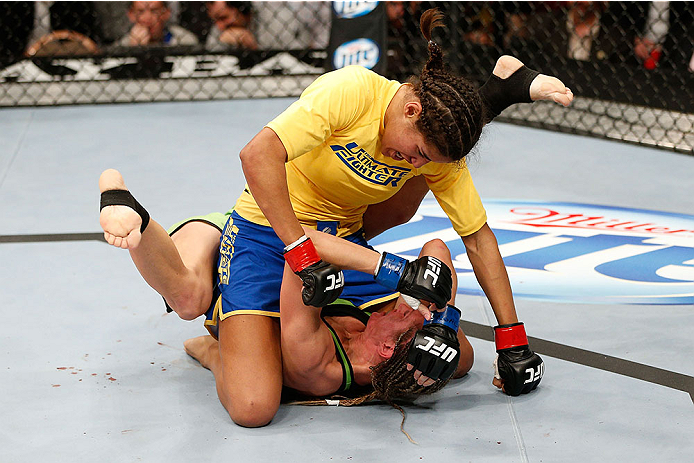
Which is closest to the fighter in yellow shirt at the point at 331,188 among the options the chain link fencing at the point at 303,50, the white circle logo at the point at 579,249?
the white circle logo at the point at 579,249

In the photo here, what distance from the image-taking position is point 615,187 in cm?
337

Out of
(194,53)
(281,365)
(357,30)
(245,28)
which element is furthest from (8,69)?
(281,365)

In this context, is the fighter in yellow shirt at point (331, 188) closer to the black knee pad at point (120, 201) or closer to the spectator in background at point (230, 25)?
the black knee pad at point (120, 201)

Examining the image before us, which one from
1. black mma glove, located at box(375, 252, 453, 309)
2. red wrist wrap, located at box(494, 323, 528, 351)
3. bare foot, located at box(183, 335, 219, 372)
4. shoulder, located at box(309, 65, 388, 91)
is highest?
shoulder, located at box(309, 65, 388, 91)

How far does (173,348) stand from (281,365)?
375mm

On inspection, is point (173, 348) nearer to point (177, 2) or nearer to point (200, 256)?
point (200, 256)

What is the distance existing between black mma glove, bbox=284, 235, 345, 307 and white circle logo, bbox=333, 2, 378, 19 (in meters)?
2.60

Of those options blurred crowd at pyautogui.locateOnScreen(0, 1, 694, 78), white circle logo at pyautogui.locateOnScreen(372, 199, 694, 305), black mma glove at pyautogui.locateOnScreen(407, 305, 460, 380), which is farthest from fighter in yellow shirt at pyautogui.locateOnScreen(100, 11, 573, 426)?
blurred crowd at pyautogui.locateOnScreen(0, 1, 694, 78)

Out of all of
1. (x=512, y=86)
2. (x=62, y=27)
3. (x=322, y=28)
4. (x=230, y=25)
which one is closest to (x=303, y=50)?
(x=322, y=28)

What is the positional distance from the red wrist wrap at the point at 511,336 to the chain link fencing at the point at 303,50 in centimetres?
262

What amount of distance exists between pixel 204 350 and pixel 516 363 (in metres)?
0.70

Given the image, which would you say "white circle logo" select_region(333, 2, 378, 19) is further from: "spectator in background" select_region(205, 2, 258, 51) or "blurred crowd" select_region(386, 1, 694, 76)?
"spectator in background" select_region(205, 2, 258, 51)

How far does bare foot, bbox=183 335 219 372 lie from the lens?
6.18ft

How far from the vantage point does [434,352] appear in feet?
5.15
